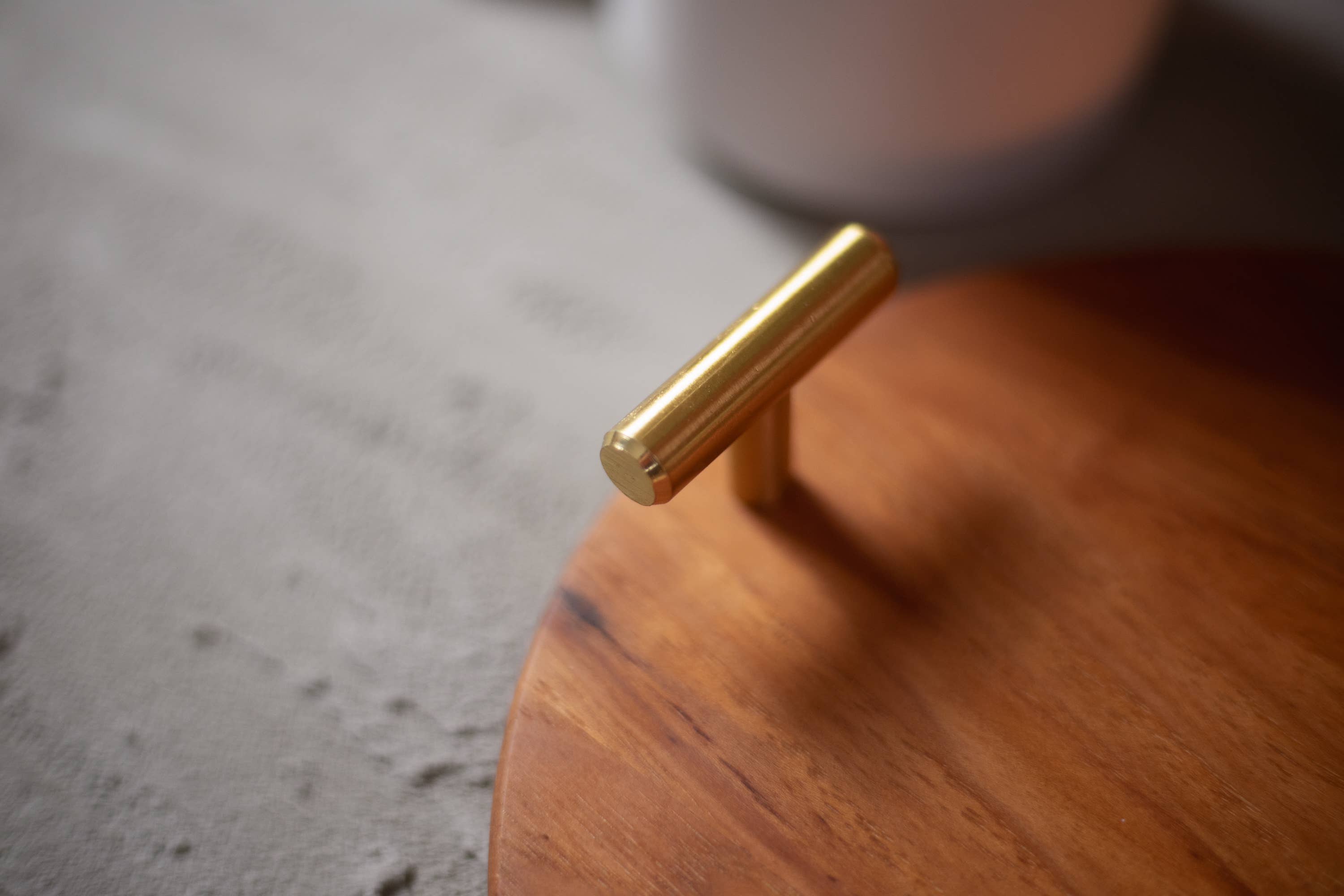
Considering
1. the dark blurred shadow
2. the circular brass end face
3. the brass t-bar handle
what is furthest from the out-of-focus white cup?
the circular brass end face

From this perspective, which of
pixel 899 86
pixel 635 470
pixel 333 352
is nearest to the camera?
pixel 635 470

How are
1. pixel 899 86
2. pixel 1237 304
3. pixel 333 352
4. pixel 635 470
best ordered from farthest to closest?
pixel 333 352 < pixel 899 86 < pixel 1237 304 < pixel 635 470

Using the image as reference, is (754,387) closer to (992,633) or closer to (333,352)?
(992,633)

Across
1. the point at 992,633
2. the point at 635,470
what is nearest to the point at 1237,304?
the point at 992,633

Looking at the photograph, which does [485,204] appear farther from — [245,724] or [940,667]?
[940,667]

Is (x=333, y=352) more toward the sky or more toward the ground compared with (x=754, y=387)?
more toward the ground

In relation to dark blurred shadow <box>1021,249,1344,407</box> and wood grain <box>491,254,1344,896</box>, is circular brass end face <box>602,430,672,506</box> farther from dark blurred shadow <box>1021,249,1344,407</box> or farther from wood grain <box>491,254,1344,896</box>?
dark blurred shadow <box>1021,249,1344,407</box>

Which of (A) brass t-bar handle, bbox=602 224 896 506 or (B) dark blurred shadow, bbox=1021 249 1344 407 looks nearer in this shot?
(A) brass t-bar handle, bbox=602 224 896 506
